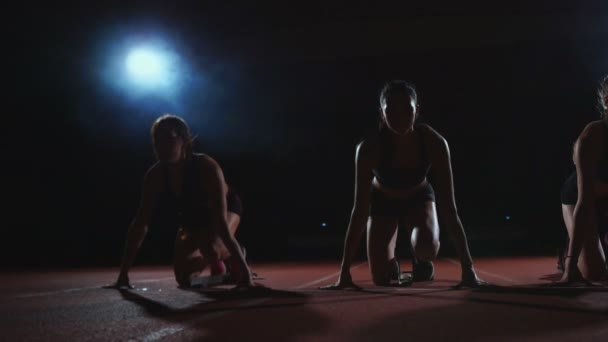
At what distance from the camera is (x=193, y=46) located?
36.9ft

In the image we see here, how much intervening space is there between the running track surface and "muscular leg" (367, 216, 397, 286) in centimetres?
A: 72

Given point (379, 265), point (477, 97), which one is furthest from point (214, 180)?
point (477, 97)

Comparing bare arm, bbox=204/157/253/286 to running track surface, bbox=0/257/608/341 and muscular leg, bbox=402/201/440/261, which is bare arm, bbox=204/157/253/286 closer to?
running track surface, bbox=0/257/608/341

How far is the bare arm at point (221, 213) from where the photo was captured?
12.7 ft

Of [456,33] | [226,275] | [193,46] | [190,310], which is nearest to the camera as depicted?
[190,310]

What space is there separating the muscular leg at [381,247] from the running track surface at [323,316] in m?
0.72

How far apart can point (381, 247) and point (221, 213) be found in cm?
139

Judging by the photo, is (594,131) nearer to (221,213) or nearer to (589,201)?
(589,201)

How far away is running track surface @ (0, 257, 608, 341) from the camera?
224 centimetres

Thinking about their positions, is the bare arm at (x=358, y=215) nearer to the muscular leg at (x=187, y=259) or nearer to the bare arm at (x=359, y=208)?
the bare arm at (x=359, y=208)

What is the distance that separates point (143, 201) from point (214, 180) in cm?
63

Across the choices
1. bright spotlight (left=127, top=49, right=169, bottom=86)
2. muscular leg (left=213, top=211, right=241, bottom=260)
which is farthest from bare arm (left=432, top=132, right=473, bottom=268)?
bright spotlight (left=127, top=49, right=169, bottom=86)

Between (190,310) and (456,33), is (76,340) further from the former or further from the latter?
(456,33)

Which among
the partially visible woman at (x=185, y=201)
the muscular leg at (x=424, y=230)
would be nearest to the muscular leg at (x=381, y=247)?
the muscular leg at (x=424, y=230)
